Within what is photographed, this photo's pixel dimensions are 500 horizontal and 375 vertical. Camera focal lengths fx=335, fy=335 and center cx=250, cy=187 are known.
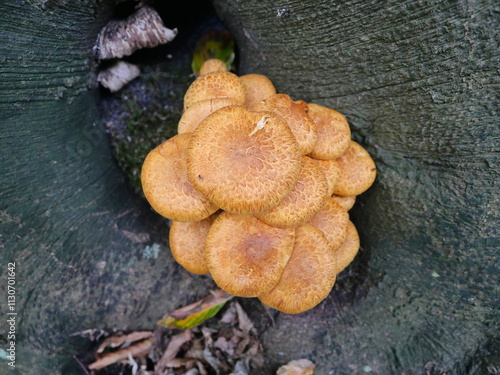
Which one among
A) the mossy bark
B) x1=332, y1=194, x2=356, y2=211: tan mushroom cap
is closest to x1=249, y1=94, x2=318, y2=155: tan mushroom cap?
the mossy bark

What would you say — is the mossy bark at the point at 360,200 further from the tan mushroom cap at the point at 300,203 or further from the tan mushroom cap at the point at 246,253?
the tan mushroom cap at the point at 246,253

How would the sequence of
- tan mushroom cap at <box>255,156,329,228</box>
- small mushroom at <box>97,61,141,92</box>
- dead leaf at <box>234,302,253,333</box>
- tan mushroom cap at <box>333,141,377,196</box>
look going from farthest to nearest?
dead leaf at <box>234,302,253,333</box>
small mushroom at <box>97,61,141,92</box>
tan mushroom cap at <box>333,141,377,196</box>
tan mushroom cap at <box>255,156,329,228</box>

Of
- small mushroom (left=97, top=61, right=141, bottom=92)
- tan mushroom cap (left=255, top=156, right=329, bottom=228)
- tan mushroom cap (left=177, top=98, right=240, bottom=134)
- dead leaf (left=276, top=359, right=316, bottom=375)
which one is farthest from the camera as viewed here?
dead leaf (left=276, top=359, right=316, bottom=375)

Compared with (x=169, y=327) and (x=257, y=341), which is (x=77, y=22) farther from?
(x=257, y=341)

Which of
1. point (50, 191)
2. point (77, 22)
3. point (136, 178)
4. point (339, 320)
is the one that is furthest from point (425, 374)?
point (77, 22)

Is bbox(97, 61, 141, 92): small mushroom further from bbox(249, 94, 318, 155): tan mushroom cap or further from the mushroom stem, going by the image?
the mushroom stem

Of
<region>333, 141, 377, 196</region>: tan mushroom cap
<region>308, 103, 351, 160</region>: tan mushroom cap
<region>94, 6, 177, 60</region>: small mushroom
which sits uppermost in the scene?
<region>94, 6, 177, 60</region>: small mushroom
